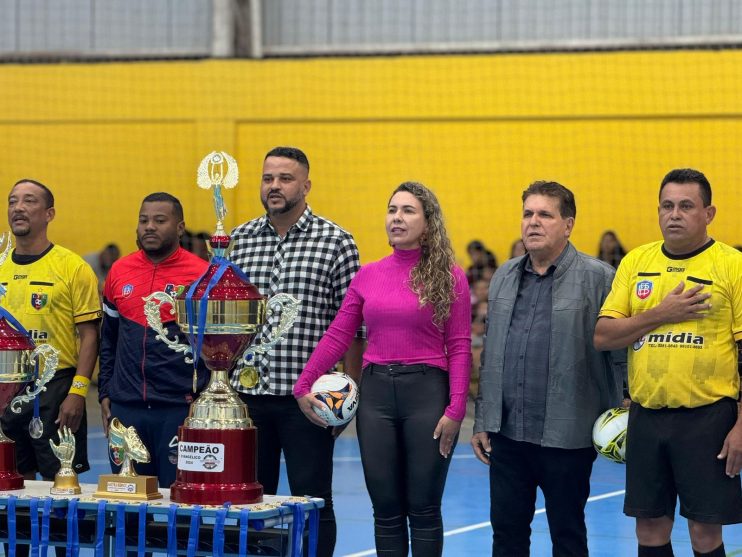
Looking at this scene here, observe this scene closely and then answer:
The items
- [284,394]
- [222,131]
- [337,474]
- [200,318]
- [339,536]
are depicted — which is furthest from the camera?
[222,131]

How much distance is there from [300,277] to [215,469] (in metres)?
1.22

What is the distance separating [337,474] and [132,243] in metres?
6.51

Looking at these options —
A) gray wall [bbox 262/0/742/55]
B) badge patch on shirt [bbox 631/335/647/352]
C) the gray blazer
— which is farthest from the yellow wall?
badge patch on shirt [bbox 631/335/647/352]

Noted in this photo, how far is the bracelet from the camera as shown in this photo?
6156 millimetres

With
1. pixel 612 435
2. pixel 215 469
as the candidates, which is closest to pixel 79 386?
pixel 215 469

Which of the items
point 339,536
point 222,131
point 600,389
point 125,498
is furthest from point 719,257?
point 222,131

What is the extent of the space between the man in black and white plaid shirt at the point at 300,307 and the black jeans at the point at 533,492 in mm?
771

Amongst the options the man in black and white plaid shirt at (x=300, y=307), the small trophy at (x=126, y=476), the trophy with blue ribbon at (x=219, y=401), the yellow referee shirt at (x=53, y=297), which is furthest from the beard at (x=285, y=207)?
the small trophy at (x=126, y=476)

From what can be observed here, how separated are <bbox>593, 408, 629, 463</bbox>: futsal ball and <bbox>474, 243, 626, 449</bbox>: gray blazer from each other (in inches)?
2.1

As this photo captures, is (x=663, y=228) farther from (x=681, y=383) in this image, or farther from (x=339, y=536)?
(x=339, y=536)

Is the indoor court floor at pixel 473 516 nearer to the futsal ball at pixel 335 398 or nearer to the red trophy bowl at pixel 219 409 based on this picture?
the futsal ball at pixel 335 398

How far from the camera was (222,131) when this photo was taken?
15.8m

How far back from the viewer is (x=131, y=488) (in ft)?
16.0

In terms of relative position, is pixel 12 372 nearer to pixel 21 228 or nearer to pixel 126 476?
pixel 126 476
